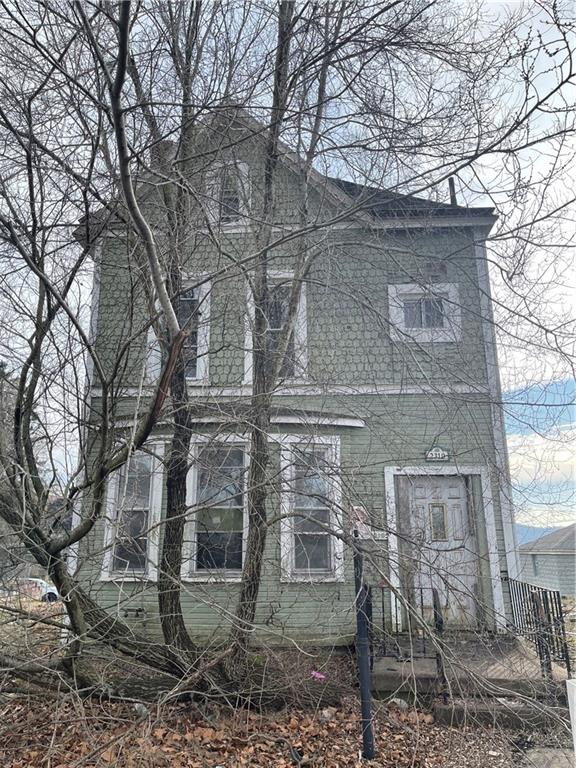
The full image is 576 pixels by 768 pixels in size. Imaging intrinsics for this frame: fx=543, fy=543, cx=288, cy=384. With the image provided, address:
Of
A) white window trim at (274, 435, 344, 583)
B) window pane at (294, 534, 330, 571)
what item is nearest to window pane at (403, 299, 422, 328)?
white window trim at (274, 435, 344, 583)

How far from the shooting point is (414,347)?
6078 millimetres

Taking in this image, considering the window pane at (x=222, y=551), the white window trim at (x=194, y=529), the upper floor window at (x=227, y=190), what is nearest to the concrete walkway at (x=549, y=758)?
the white window trim at (x=194, y=529)

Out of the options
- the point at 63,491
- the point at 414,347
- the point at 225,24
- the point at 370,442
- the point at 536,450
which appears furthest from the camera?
the point at 370,442

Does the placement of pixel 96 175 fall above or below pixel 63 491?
above

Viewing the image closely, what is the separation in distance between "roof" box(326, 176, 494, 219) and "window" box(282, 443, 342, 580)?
2.36 m

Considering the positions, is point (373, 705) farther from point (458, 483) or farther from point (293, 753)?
point (458, 483)

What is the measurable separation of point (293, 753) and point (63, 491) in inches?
112

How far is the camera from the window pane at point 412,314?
6.76 metres

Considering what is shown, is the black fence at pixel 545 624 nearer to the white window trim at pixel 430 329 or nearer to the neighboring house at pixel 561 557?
the neighboring house at pixel 561 557

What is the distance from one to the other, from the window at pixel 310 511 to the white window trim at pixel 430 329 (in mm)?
1580

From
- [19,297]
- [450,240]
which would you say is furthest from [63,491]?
[450,240]

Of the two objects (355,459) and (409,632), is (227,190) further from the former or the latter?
(409,632)

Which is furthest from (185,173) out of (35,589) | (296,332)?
(35,589)

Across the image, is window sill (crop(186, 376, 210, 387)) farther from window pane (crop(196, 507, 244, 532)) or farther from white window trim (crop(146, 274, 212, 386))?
window pane (crop(196, 507, 244, 532))
